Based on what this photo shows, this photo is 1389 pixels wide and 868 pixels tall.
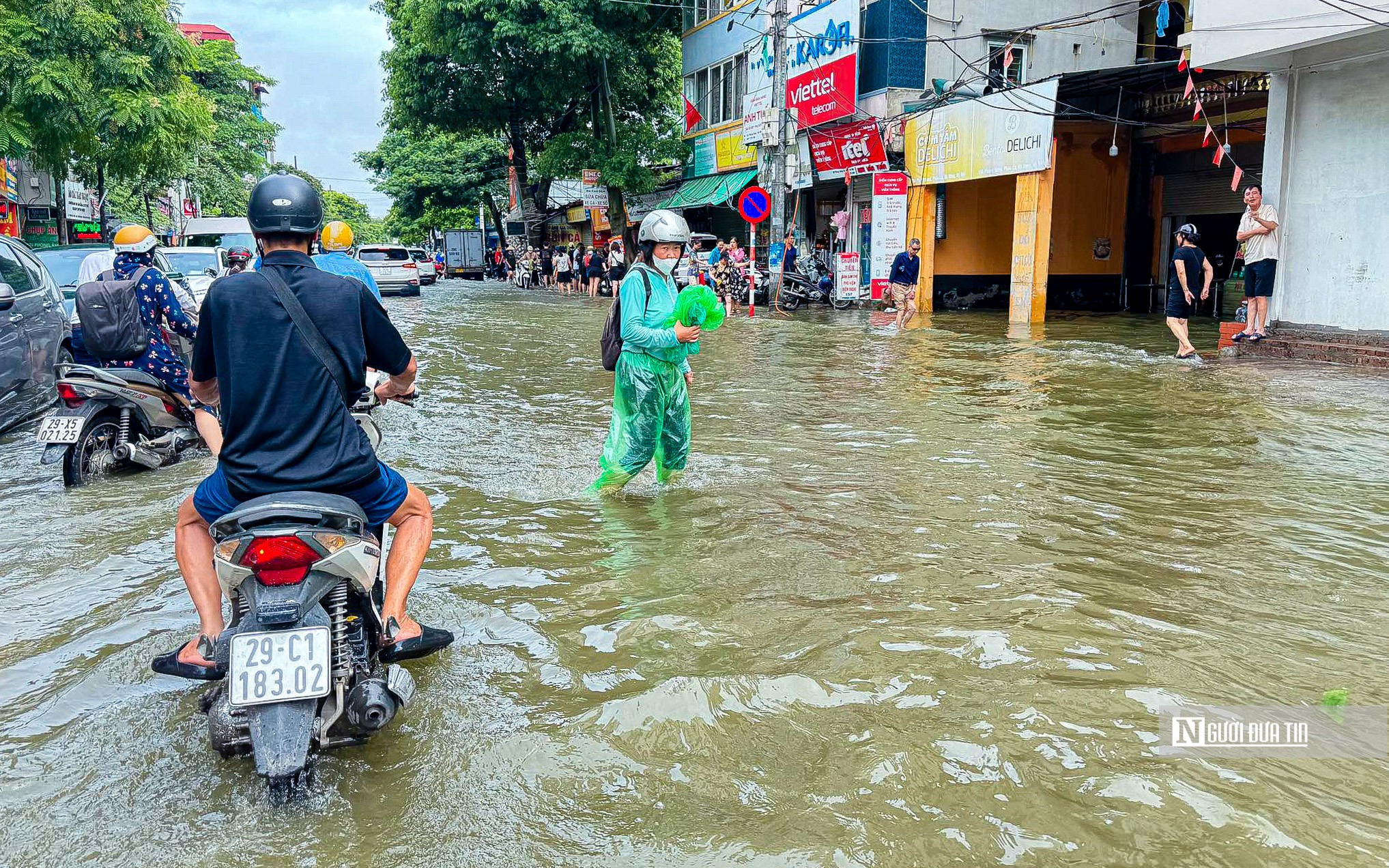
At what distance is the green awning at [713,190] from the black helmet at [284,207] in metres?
24.7

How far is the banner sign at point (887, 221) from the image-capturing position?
2220 cm

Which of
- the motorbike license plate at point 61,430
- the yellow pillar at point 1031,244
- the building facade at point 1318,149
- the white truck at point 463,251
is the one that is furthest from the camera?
the white truck at point 463,251

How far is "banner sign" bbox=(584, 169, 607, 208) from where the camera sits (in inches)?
1262

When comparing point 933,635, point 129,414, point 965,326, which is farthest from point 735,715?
point 965,326

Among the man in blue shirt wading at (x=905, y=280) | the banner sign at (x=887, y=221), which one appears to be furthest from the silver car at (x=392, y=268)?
the man in blue shirt wading at (x=905, y=280)

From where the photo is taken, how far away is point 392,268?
30.5 meters

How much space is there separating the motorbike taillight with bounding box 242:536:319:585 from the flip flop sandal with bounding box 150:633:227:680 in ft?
1.80

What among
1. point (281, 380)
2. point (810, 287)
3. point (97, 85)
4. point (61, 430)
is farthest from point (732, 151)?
point (281, 380)

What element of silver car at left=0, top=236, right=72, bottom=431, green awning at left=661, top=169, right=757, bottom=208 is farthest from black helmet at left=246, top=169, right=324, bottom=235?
green awning at left=661, top=169, right=757, bottom=208

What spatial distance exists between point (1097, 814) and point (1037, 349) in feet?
41.7

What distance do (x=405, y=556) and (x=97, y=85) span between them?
1738cm

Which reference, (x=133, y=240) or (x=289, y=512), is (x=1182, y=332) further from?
(x=289, y=512)

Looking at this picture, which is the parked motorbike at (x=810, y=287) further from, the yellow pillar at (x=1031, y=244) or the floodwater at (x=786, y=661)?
the floodwater at (x=786, y=661)

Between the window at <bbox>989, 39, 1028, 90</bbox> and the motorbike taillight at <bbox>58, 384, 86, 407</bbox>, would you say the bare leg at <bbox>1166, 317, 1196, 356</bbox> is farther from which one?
the motorbike taillight at <bbox>58, 384, 86, 407</bbox>
